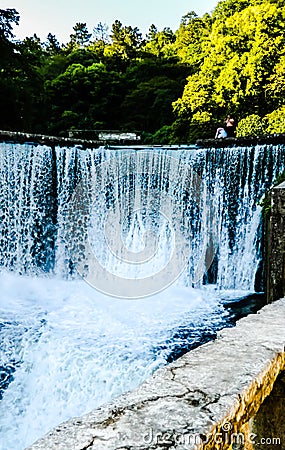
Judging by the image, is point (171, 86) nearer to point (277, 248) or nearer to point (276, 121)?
point (276, 121)

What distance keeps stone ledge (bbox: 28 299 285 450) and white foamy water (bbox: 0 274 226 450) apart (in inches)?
133

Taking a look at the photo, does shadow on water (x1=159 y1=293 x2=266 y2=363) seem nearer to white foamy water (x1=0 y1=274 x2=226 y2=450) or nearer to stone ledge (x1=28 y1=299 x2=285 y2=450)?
white foamy water (x1=0 y1=274 x2=226 y2=450)

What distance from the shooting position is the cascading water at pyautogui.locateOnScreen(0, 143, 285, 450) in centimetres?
528

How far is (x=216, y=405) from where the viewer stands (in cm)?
101

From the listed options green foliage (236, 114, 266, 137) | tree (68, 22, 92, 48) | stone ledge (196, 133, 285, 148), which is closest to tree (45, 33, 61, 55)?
tree (68, 22, 92, 48)

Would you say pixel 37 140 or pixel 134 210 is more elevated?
pixel 37 140

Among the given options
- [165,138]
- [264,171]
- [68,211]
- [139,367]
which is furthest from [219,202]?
[165,138]

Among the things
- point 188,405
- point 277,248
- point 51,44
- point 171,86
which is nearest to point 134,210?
point 277,248

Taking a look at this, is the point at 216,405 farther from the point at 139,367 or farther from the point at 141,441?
the point at 139,367

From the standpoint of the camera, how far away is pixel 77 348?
17.1 ft

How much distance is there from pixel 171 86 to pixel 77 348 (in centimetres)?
1651

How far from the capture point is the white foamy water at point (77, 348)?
4.52m

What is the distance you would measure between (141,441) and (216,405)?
0.20 meters

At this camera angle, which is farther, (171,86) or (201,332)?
(171,86)
